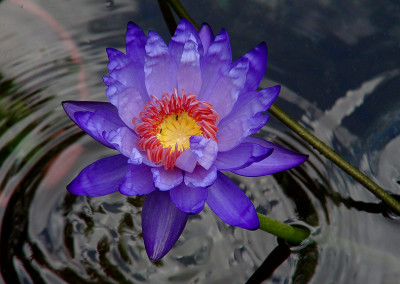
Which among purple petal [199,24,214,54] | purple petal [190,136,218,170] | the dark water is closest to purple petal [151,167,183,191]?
purple petal [190,136,218,170]

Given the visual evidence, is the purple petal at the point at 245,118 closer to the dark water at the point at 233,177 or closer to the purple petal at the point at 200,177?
the purple petal at the point at 200,177

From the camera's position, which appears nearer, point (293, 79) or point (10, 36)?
point (293, 79)

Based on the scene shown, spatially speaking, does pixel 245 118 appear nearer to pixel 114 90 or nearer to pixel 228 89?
pixel 228 89

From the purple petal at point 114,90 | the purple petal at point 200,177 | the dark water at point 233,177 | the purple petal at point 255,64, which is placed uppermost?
the purple petal at point 255,64

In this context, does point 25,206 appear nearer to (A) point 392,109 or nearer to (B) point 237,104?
(B) point 237,104

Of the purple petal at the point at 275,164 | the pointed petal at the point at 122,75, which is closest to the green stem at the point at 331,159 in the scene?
the purple petal at the point at 275,164

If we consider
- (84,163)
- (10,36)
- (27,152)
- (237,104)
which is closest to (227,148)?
(237,104)

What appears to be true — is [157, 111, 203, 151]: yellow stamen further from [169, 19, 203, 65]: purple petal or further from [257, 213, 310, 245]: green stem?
[257, 213, 310, 245]: green stem

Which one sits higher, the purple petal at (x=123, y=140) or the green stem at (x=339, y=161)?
the green stem at (x=339, y=161)
